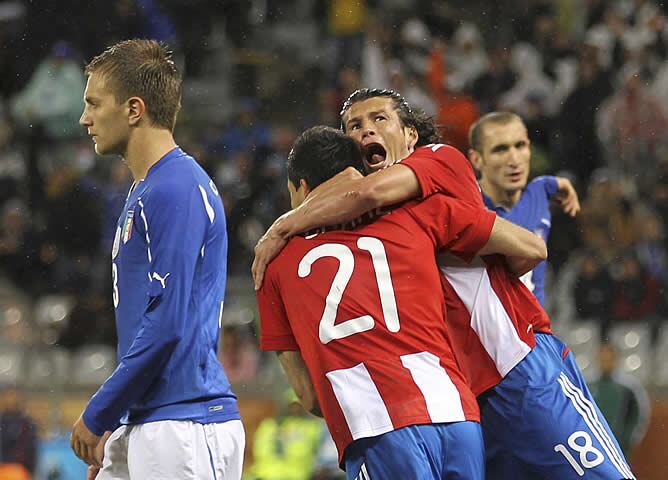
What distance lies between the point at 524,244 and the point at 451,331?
36cm

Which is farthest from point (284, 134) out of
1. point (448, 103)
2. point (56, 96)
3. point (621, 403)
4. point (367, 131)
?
point (367, 131)

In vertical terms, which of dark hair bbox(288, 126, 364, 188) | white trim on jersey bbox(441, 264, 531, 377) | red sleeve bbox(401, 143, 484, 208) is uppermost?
dark hair bbox(288, 126, 364, 188)

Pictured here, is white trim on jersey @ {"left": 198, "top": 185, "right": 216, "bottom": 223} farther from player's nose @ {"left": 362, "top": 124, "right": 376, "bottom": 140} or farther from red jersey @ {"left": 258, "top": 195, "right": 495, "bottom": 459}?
player's nose @ {"left": 362, "top": 124, "right": 376, "bottom": 140}

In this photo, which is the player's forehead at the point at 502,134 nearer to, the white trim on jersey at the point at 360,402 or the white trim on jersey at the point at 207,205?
the white trim on jersey at the point at 207,205

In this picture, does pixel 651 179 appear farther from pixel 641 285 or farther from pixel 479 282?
pixel 479 282

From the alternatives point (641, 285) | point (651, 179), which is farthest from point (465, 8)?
point (641, 285)

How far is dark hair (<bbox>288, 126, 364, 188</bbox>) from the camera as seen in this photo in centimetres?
327

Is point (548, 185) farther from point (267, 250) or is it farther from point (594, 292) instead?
point (594, 292)

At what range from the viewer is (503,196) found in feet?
16.8

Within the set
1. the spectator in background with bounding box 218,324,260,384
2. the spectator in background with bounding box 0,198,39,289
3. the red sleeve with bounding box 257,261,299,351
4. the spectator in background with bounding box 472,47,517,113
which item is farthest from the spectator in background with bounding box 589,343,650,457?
the spectator in background with bounding box 0,198,39,289

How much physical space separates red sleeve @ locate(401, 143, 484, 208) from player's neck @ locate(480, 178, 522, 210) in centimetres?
175

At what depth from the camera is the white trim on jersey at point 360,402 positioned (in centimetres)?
303

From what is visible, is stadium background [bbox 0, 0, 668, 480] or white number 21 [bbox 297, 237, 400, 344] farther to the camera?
stadium background [bbox 0, 0, 668, 480]

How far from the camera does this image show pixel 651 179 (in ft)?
32.9
